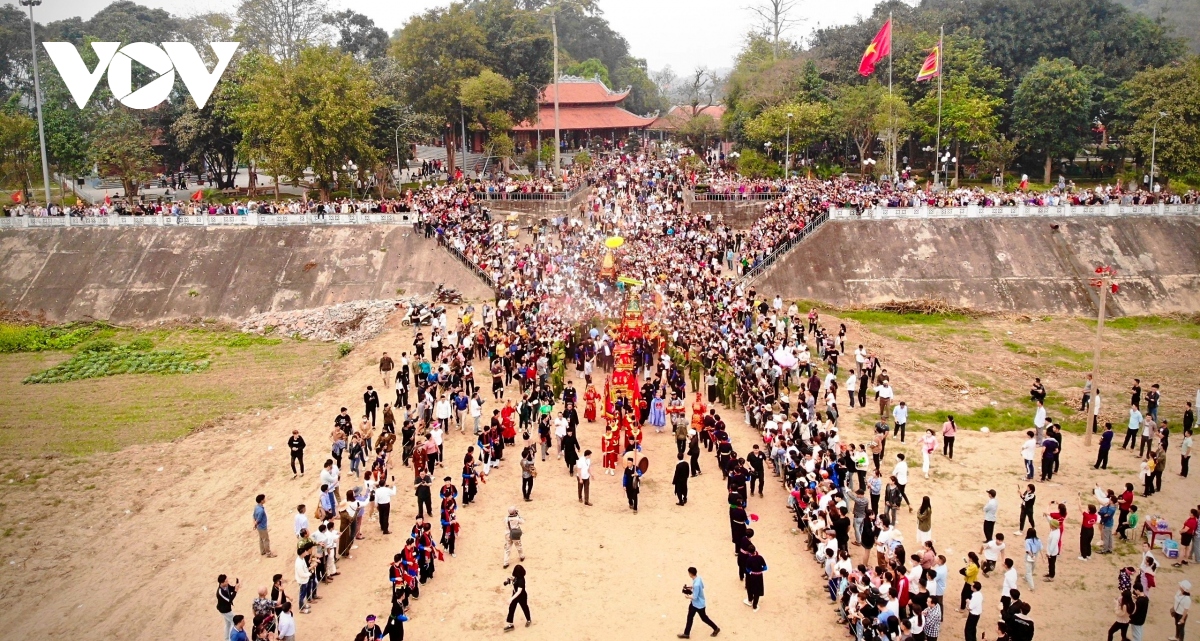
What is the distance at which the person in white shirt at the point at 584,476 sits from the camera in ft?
55.5

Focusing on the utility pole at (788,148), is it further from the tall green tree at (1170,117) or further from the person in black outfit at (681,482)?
the person in black outfit at (681,482)

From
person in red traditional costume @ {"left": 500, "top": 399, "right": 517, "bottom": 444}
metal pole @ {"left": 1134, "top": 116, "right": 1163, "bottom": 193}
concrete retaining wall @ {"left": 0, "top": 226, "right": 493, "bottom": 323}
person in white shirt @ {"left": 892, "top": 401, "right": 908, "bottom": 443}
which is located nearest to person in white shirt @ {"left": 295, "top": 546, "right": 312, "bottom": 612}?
person in red traditional costume @ {"left": 500, "top": 399, "right": 517, "bottom": 444}

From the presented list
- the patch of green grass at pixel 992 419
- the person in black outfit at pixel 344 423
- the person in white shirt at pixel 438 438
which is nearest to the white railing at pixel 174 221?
the person in black outfit at pixel 344 423

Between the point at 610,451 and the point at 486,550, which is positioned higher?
the point at 610,451

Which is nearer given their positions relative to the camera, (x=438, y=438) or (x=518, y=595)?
(x=518, y=595)

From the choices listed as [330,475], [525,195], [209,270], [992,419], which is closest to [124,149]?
[209,270]

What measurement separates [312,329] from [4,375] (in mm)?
8743

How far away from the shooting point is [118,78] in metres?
47.2

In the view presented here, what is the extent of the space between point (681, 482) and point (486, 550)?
12.2 ft

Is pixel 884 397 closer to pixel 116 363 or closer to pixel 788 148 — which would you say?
pixel 116 363

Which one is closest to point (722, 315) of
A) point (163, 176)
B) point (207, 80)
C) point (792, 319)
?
point (792, 319)

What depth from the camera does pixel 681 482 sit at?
17.1 m

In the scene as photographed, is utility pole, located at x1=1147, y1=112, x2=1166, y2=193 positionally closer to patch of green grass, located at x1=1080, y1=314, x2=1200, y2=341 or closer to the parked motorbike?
patch of green grass, located at x1=1080, y1=314, x2=1200, y2=341

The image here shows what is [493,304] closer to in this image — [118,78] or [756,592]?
[756,592]
